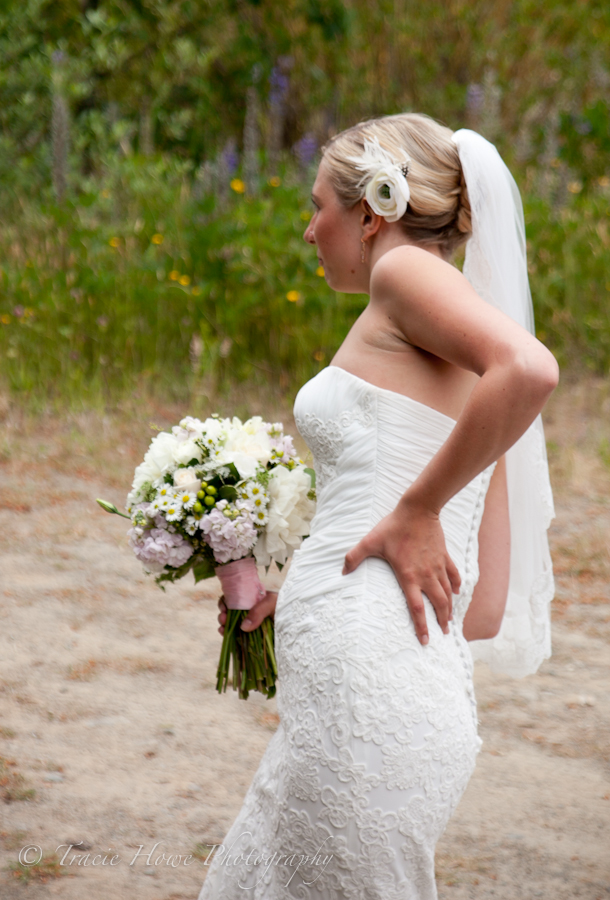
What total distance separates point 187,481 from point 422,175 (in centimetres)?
96

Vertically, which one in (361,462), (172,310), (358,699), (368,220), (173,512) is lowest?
(172,310)

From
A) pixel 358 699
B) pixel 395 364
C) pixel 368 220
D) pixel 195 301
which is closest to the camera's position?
pixel 358 699

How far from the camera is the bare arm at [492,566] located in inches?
97.6

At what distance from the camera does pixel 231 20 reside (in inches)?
422

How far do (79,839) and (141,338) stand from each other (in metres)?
4.76

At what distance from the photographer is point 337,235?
7.52 ft

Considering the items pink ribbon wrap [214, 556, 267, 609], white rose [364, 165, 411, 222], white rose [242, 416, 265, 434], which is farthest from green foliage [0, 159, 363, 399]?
white rose [364, 165, 411, 222]

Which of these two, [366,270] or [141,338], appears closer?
[366,270]

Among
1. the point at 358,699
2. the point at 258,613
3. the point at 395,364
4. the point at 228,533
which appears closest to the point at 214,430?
the point at 228,533

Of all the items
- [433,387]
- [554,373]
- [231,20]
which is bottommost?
[433,387]

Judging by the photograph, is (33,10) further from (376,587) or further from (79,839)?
(376,587)

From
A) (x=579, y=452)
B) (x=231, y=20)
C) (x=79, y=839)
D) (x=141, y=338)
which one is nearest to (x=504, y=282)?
(x=79, y=839)

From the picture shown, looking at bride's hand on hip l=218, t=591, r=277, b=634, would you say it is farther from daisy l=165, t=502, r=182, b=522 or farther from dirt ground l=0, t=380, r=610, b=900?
dirt ground l=0, t=380, r=610, b=900

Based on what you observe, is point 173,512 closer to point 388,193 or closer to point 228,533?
point 228,533
